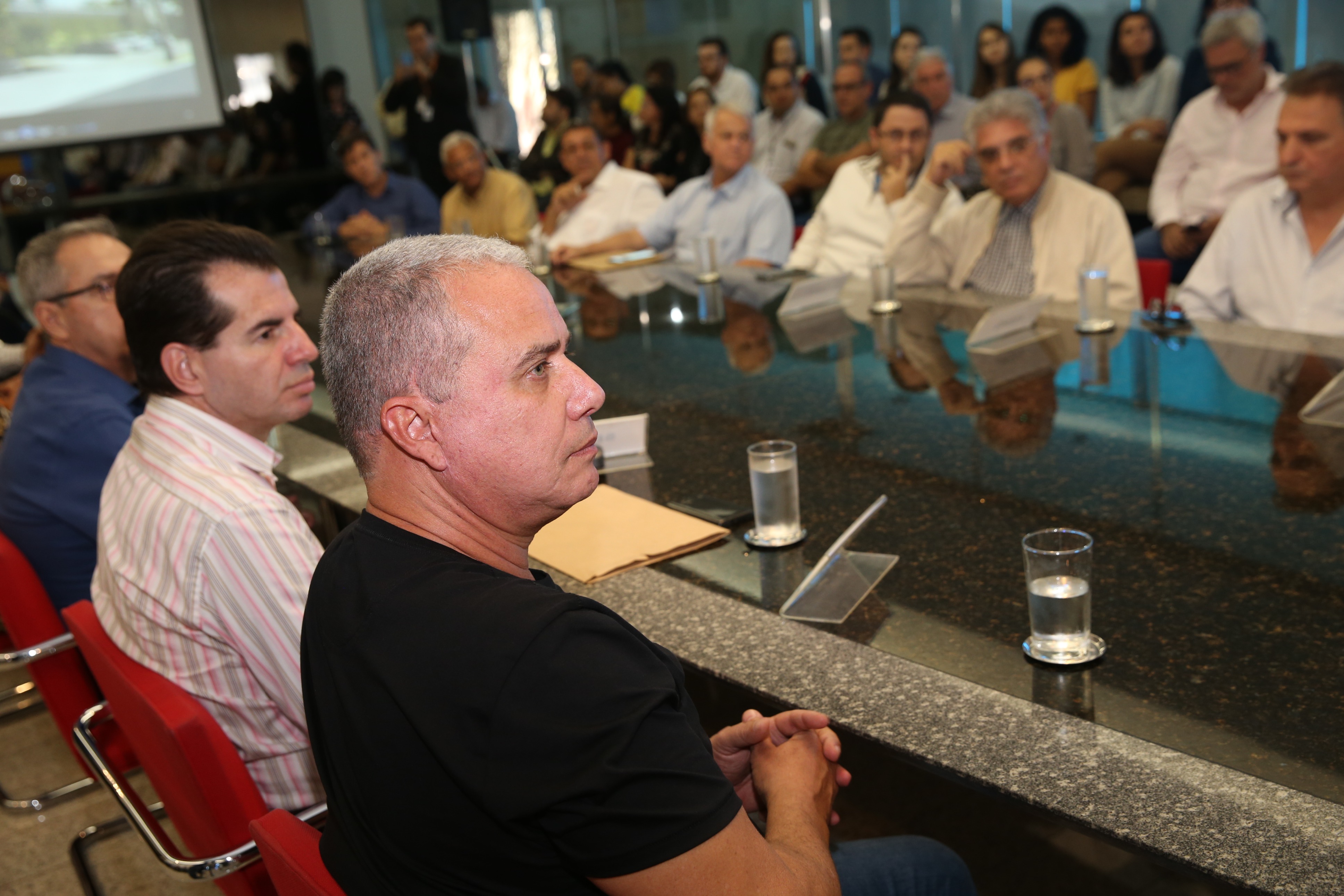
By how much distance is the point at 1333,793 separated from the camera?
37.4 inches

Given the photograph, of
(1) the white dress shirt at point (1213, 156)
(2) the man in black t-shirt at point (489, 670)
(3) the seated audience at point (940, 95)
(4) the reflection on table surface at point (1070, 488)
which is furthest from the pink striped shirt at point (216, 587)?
(3) the seated audience at point (940, 95)

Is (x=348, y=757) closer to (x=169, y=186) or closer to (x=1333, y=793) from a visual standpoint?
(x=1333, y=793)

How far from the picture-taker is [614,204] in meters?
5.50

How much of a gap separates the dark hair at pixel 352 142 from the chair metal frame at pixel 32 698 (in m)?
3.84

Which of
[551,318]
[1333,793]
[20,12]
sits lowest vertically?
[1333,793]

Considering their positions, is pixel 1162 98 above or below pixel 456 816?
above

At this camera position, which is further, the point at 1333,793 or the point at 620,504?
the point at 620,504

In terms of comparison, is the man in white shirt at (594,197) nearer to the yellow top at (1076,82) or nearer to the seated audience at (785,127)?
the seated audience at (785,127)

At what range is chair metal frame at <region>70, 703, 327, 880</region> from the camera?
1.32 metres

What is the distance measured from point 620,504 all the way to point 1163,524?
797mm

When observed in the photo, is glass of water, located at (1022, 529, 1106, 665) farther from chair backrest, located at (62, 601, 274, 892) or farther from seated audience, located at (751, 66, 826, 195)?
seated audience, located at (751, 66, 826, 195)

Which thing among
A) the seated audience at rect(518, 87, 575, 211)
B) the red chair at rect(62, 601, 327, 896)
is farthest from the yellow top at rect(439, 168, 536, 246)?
the red chair at rect(62, 601, 327, 896)

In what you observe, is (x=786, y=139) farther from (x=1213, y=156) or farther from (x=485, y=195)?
(x=1213, y=156)

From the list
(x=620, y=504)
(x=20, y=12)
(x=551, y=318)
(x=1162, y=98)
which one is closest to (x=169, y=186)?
(x=20, y=12)
